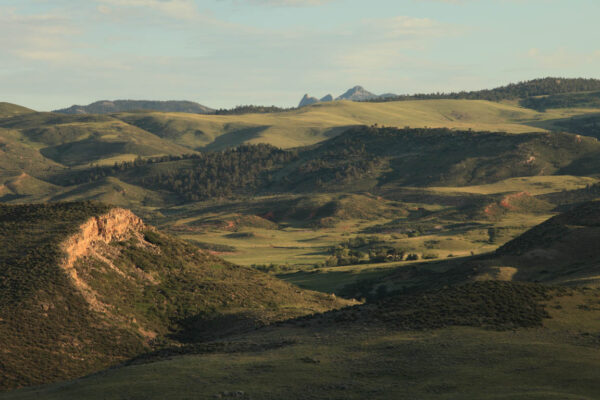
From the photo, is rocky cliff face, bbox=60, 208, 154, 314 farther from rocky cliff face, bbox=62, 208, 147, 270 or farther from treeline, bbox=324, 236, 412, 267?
treeline, bbox=324, 236, 412, 267

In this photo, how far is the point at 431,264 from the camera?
394 ft

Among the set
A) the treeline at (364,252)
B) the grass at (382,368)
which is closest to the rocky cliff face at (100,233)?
the grass at (382,368)

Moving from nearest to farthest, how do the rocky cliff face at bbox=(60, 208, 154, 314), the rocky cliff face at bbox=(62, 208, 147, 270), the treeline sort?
the rocky cliff face at bbox=(60, 208, 154, 314) < the rocky cliff face at bbox=(62, 208, 147, 270) < the treeline

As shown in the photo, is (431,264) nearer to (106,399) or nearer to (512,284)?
(512,284)

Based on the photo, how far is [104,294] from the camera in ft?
246

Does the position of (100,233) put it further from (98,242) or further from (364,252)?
(364,252)

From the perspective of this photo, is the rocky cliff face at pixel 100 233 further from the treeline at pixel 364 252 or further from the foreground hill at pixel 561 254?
the treeline at pixel 364 252

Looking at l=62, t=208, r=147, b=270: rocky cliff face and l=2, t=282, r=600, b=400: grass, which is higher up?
l=62, t=208, r=147, b=270: rocky cliff face

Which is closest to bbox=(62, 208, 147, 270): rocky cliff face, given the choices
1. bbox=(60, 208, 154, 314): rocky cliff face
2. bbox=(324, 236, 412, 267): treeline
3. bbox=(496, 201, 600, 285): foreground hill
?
bbox=(60, 208, 154, 314): rocky cliff face

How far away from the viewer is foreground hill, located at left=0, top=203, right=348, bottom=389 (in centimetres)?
6281


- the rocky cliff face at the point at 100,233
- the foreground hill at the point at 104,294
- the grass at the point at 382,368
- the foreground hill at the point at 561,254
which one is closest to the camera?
the grass at the point at 382,368

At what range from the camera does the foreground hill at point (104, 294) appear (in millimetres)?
62812

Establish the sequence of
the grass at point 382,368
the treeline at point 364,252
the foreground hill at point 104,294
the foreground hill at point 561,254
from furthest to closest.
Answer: the treeline at point 364,252 → the foreground hill at point 561,254 → the foreground hill at point 104,294 → the grass at point 382,368

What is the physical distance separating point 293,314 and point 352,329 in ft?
83.7
